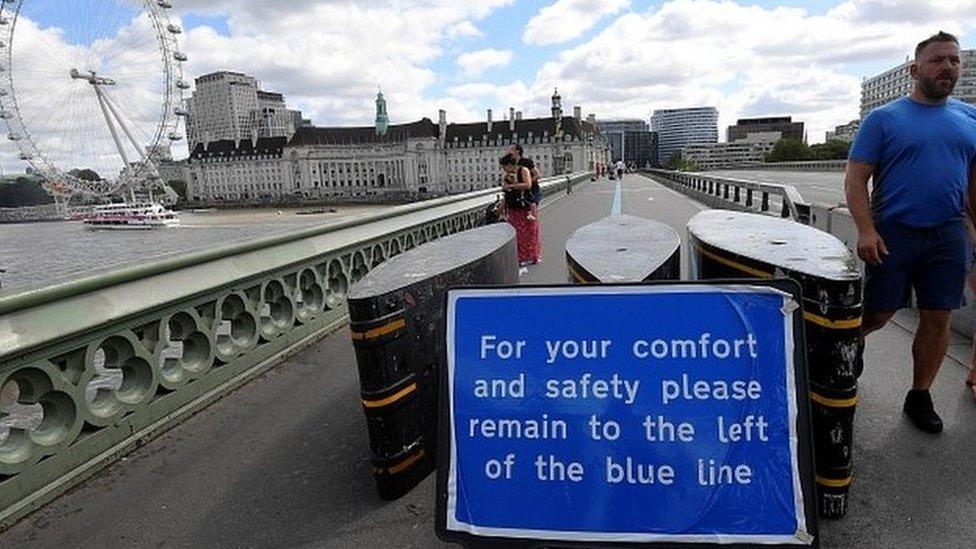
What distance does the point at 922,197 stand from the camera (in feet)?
11.7

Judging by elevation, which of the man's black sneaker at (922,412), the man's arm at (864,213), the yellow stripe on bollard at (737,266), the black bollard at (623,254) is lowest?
the man's black sneaker at (922,412)

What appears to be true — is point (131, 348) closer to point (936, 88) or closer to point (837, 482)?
point (837, 482)

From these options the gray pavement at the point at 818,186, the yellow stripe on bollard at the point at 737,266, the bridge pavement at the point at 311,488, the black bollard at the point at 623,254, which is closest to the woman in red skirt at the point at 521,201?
the black bollard at the point at 623,254

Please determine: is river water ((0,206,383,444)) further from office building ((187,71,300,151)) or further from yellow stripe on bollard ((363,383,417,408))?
office building ((187,71,300,151))

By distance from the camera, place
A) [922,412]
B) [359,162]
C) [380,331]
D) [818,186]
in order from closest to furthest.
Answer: [380,331], [922,412], [818,186], [359,162]

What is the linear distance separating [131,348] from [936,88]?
4883 millimetres

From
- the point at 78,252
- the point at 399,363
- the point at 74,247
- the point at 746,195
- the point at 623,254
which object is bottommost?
the point at 78,252

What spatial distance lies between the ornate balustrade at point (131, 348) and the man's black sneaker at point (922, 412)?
15.2ft

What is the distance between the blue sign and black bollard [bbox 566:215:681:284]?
0.58 meters

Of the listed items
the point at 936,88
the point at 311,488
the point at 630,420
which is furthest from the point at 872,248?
the point at 311,488

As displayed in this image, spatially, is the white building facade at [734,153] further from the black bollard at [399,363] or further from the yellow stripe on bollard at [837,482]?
the yellow stripe on bollard at [837,482]

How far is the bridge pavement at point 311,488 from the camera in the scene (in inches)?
114

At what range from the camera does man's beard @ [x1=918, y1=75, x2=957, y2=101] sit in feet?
11.6

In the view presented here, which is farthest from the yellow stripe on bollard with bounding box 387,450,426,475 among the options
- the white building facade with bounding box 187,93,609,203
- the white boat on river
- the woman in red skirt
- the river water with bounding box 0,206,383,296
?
the white building facade with bounding box 187,93,609,203
